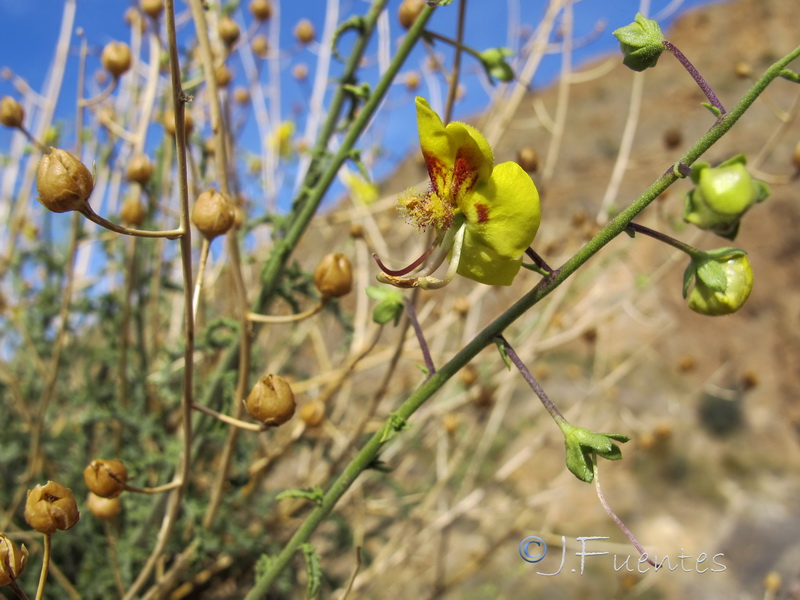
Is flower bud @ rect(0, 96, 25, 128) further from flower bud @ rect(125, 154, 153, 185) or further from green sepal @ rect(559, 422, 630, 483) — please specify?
green sepal @ rect(559, 422, 630, 483)

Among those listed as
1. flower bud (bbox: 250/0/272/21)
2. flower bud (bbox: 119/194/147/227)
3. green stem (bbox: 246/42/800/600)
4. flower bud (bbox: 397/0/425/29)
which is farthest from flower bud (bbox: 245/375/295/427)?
flower bud (bbox: 250/0/272/21)

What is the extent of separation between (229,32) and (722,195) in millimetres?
1048

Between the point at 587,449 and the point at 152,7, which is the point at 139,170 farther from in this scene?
the point at 587,449

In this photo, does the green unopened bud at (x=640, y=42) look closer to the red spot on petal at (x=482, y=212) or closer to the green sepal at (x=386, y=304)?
the red spot on petal at (x=482, y=212)

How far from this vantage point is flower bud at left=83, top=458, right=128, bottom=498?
0.80m

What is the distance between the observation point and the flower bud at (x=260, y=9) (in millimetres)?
1508

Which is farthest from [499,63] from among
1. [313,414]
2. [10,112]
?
[10,112]

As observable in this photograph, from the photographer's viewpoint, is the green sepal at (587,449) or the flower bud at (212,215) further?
the flower bud at (212,215)

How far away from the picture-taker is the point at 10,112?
1198mm

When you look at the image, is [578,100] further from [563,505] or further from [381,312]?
[381,312]

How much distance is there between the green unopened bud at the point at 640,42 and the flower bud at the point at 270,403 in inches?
21.5

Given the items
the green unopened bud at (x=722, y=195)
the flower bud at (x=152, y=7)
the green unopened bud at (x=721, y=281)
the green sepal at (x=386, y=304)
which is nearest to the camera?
the green unopened bud at (x=722, y=195)

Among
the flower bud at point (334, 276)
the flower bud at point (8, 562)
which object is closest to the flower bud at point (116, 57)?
the flower bud at point (334, 276)

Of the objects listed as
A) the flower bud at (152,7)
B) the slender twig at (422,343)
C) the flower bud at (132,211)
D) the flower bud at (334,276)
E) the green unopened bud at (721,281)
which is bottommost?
the slender twig at (422,343)
